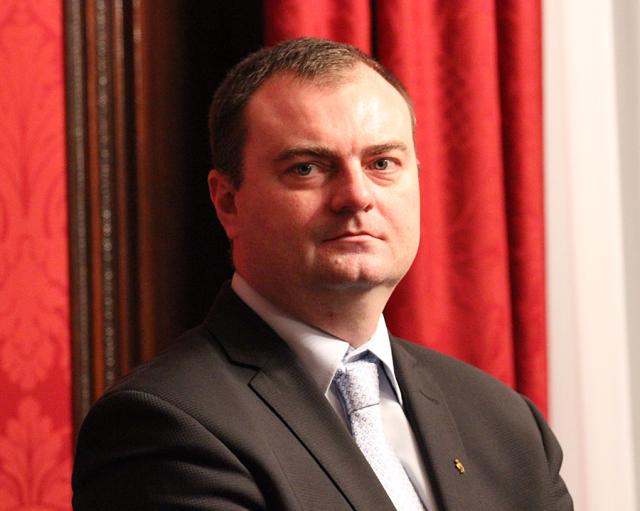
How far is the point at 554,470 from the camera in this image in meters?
1.82

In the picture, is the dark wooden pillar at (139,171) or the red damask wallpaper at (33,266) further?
the dark wooden pillar at (139,171)

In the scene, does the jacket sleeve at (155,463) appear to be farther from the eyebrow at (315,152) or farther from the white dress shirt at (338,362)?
the eyebrow at (315,152)

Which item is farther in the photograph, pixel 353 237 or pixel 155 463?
pixel 353 237

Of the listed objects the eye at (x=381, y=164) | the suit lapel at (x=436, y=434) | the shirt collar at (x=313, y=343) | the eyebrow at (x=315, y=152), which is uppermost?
the eyebrow at (x=315, y=152)

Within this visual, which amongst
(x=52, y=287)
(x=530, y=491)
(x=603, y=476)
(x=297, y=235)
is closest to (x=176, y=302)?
(x=52, y=287)

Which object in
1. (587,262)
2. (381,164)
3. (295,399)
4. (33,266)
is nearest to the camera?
(295,399)

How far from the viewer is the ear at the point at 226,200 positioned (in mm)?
1727

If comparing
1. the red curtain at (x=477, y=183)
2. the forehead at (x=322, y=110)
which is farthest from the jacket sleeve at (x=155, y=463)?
the red curtain at (x=477, y=183)

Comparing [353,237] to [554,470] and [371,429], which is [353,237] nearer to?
[371,429]

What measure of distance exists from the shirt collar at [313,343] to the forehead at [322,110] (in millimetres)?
257

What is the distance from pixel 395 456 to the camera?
5.28 feet

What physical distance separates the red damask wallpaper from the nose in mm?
661

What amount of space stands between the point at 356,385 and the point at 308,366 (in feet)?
0.26

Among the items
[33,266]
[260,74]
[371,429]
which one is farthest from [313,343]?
[33,266]
